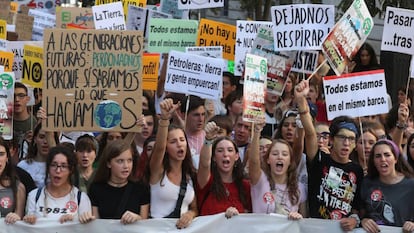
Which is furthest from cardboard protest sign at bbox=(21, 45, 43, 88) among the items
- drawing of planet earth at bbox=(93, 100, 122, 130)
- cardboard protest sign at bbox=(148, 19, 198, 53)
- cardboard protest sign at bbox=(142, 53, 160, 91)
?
drawing of planet earth at bbox=(93, 100, 122, 130)

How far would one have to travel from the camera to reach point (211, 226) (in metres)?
6.38

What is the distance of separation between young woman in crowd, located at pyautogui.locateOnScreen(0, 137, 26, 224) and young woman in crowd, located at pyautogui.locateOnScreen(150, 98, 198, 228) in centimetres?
99

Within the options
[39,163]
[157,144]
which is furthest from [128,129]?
[39,163]

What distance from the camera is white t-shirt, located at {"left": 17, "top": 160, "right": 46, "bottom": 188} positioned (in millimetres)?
7065

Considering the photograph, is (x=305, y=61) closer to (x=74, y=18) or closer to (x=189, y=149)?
(x=189, y=149)

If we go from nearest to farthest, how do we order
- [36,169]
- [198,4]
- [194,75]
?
[36,169] < [194,75] < [198,4]

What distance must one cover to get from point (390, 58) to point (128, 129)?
5.40 metres

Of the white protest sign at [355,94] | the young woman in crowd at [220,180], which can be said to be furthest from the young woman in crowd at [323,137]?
the young woman in crowd at [220,180]

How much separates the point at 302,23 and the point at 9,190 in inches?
146

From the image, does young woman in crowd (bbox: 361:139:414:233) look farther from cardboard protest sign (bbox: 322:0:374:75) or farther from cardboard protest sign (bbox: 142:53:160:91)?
cardboard protest sign (bbox: 142:53:160:91)

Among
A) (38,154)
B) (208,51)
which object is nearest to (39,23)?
(208,51)

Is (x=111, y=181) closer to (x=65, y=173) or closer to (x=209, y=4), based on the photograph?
(x=65, y=173)

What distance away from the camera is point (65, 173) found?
641cm

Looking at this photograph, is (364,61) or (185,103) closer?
(185,103)
